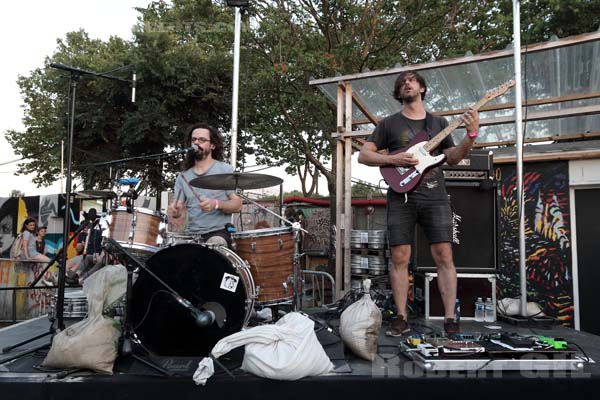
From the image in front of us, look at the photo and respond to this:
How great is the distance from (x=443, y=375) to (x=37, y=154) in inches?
875

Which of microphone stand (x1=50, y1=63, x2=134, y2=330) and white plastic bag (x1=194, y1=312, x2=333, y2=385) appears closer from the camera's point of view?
white plastic bag (x1=194, y1=312, x2=333, y2=385)

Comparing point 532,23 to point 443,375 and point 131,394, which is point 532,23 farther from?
point 131,394

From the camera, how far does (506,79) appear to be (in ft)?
18.1

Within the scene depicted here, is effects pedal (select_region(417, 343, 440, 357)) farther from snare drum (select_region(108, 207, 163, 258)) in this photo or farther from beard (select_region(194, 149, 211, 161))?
beard (select_region(194, 149, 211, 161))

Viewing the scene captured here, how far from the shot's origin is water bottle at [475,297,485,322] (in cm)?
402

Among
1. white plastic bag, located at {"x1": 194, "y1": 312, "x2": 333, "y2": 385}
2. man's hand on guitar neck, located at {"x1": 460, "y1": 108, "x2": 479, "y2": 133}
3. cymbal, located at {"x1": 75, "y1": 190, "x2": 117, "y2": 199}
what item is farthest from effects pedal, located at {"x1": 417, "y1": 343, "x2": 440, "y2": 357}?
cymbal, located at {"x1": 75, "y1": 190, "x2": 117, "y2": 199}

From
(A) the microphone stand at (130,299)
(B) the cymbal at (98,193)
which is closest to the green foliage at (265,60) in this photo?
(B) the cymbal at (98,193)

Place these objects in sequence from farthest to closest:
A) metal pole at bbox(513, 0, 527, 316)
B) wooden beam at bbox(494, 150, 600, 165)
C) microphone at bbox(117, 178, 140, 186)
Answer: wooden beam at bbox(494, 150, 600, 165)
metal pole at bbox(513, 0, 527, 316)
microphone at bbox(117, 178, 140, 186)

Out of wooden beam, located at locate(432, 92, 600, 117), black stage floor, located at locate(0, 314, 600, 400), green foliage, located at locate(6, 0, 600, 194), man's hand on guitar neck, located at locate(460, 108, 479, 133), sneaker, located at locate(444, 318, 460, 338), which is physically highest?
green foliage, located at locate(6, 0, 600, 194)

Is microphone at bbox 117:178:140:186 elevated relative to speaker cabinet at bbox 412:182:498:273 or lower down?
elevated

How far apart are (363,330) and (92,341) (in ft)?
5.02

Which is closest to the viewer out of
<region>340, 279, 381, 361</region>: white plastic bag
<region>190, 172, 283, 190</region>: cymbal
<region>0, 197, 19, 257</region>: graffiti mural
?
<region>340, 279, 381, 361</region>: white plastic bag

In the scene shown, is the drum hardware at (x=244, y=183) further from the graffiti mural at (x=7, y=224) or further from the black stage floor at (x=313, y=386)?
the graffiti mural at (x=7, y=224)

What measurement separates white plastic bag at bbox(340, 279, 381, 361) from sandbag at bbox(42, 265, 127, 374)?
135 cm
